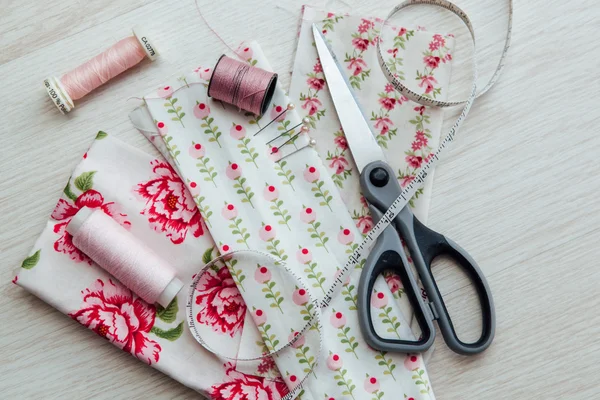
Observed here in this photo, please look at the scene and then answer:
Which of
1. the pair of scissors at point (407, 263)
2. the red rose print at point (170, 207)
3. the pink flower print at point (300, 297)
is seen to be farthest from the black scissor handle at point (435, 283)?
the red rose print at point (170, 207)

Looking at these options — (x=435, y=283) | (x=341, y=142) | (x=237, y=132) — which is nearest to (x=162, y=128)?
(x=237, y=132)

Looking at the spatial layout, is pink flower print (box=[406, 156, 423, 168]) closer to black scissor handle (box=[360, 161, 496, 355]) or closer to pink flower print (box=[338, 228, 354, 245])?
black scissor handle (box=[360, 161, 496, 355])

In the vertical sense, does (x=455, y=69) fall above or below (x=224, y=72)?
below

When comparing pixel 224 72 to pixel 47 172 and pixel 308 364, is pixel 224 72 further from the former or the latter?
pixel 308 364

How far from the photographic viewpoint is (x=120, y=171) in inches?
46.0

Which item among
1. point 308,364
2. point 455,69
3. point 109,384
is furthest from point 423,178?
point 109,384

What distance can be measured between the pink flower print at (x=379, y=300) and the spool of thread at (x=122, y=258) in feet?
1.23

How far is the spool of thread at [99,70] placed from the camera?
1168 mm

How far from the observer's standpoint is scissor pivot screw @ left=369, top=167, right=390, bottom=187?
1.10 metres

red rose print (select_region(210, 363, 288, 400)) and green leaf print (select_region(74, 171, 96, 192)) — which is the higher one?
green leaf print (select_region(74, 171, 96, 192))

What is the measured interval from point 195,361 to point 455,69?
775mm

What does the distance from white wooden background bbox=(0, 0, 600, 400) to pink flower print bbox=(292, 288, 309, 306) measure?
10.7 inches

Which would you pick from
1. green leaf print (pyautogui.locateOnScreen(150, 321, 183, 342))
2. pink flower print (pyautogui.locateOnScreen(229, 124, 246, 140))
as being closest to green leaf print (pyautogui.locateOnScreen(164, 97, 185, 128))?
pink flower print (pyautogui.locateOnScreen(229, 124, 246, 140))

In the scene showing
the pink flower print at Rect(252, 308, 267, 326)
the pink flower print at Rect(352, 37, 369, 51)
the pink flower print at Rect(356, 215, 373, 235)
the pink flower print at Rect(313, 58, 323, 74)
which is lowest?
the pink flower print at Rect(252, 308, 267, 326)
